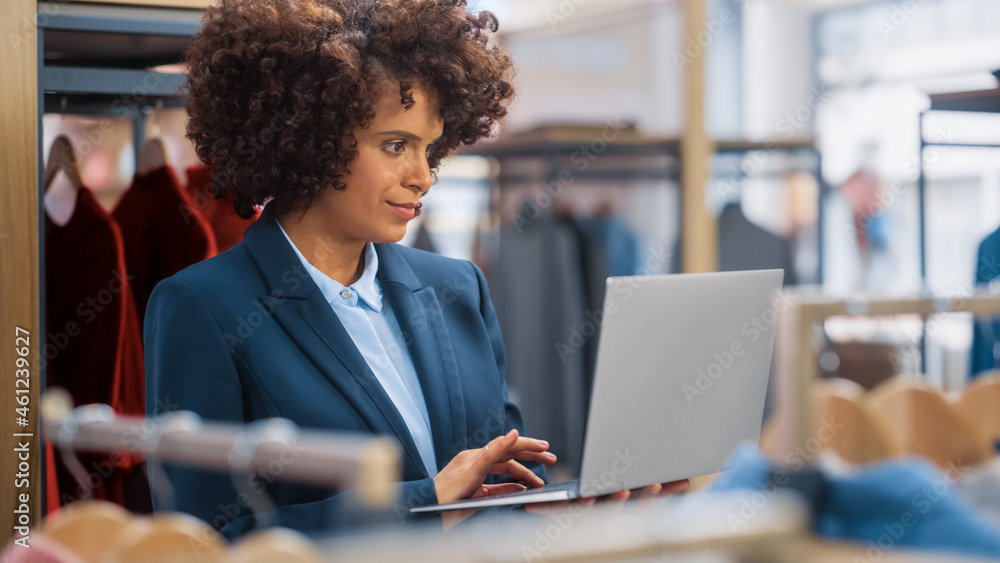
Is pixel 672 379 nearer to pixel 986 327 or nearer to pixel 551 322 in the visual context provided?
pixel 986 327

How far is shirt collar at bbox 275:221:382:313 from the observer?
1.38 metres

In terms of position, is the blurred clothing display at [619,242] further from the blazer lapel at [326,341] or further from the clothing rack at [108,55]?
the blazer lapel at [326,341]

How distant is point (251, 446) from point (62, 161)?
133cm

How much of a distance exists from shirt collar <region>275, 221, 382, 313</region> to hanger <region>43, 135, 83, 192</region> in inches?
25.8

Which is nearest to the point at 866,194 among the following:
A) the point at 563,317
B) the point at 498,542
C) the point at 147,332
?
the point at 563,317

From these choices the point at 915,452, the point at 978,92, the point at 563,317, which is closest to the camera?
the point at 915,452

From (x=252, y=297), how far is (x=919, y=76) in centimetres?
373

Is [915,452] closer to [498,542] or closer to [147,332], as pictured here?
[498,542]

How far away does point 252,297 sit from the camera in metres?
1.30

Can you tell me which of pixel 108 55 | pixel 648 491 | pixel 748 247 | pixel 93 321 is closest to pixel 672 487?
pixel 648 491

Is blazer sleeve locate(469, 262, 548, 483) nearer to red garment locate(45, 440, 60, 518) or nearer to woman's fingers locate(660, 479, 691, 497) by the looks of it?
woman's fingers locate(660, 479, 691, 497)

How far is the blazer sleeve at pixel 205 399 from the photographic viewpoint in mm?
1177

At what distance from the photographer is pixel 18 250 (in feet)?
4.83

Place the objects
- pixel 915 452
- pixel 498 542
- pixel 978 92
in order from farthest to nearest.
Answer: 1. pixel 978 92
2. pixel 915 452
3. pixel 498 542
